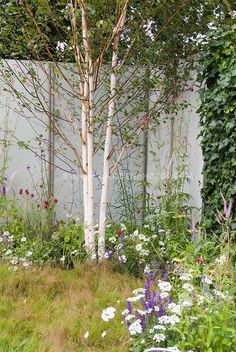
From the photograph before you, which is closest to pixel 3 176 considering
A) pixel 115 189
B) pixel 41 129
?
pixel 41 129

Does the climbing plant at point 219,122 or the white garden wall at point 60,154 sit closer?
the climbing plant at point 219,122

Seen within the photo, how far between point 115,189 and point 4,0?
105 inches

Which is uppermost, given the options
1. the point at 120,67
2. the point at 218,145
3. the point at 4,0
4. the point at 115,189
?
the point at 4,0

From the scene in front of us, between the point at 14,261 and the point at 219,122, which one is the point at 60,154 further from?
the point at 219,122

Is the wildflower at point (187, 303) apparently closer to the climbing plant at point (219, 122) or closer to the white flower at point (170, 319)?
the white flower at point (170, 319)

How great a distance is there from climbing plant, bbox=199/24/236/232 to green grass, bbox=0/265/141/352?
1071 mm

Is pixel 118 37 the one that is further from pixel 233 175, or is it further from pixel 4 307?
Answer: pixel 4 307

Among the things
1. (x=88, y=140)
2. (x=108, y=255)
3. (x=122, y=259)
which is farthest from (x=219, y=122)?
(x=108, y=255)

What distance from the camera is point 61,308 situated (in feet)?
10.6

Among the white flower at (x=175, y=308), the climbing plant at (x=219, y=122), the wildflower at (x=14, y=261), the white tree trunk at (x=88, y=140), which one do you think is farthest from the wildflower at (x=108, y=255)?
the white flower at (x=175, y=308)

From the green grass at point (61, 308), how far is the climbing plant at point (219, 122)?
1071mm

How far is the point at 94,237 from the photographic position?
4578mm

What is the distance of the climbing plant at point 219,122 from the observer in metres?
3.79

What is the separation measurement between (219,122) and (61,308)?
6.72ft
